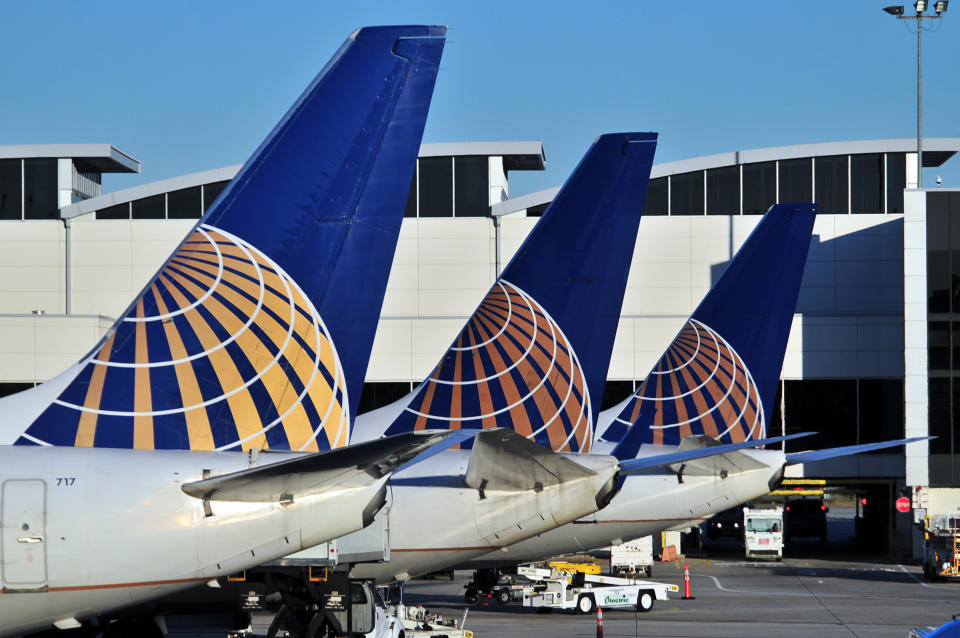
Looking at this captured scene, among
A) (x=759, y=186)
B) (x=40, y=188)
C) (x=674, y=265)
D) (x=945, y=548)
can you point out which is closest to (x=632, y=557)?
(x=945, y=548)

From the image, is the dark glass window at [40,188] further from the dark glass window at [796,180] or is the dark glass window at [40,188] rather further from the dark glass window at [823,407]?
the dark glass window at [823,407]

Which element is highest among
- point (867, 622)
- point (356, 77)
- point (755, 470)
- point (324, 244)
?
point (356, 77)

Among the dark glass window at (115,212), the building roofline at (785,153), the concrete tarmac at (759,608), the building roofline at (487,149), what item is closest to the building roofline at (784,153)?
the building roofline at (785,153)

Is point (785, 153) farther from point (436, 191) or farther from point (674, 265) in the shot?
point (436, 191)

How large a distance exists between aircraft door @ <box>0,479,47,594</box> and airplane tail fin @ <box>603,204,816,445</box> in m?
20.9

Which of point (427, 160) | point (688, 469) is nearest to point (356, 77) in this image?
point (688, 469)

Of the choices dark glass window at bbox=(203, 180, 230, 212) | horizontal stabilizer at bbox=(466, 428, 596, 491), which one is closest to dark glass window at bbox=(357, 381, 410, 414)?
dark glass window at bbox=(203, 180, 230, 212)

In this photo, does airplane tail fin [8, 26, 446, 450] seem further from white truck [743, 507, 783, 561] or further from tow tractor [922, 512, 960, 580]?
white truck [743, 507, 783, 561]

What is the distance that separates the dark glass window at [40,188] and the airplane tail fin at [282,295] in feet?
133

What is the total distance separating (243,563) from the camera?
35.8 ft

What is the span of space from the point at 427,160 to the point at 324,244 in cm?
3935

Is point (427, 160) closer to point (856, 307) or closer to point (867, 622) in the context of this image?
point (856, 307)

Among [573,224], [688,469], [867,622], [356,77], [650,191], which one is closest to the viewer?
[356,77]

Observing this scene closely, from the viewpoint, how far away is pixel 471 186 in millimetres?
51594
